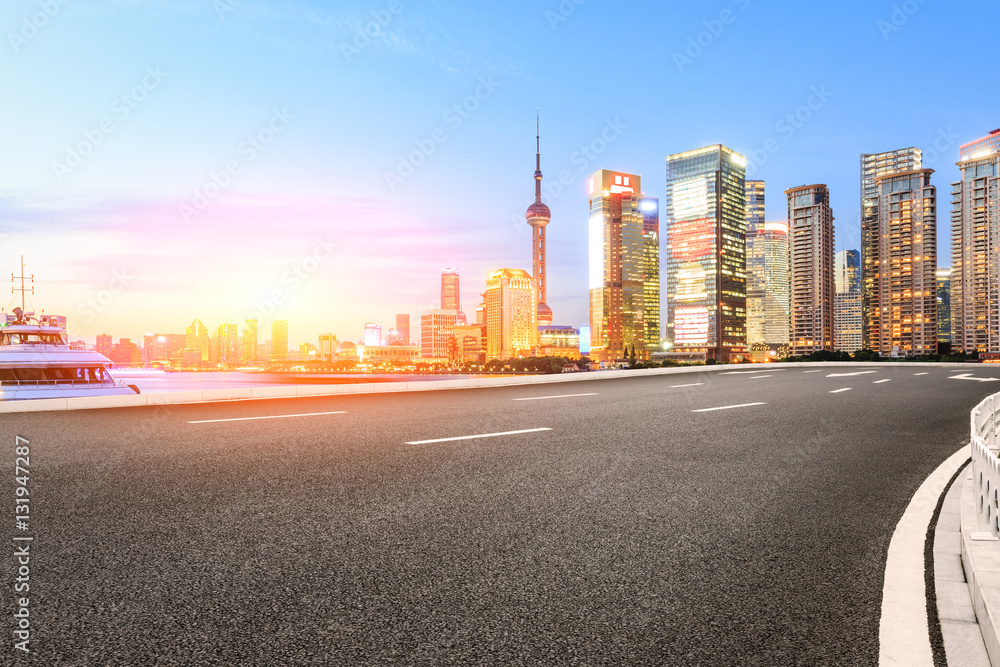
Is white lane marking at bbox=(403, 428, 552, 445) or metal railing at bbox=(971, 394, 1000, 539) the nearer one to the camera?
metal railing at bbox=(971, 394, 1000, 539)

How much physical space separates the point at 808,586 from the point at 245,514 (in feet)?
Result: 14.1

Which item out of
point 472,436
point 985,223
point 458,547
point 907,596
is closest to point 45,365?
point 472,436

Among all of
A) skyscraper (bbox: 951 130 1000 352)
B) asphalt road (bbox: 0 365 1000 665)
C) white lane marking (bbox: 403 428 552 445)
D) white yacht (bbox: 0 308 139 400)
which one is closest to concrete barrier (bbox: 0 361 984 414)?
asphalt road (bbox: 0 365 1000 665)

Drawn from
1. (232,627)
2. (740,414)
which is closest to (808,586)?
(232,627)

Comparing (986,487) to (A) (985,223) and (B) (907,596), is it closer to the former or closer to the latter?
(B) (907,596)

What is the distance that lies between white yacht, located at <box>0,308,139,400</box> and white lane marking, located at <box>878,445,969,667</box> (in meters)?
37.4

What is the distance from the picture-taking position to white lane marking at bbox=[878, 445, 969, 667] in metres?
2.66

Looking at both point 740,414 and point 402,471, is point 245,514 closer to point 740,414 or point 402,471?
point 402,471

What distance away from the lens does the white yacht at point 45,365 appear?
33.8 meters

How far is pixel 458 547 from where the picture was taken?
13.2ft

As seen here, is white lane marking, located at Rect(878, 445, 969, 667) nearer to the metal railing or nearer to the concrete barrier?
the metal railing

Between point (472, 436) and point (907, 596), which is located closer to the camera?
point (907, 596)

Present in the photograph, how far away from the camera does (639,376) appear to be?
96.3ft

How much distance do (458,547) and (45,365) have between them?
42205 millimetres
